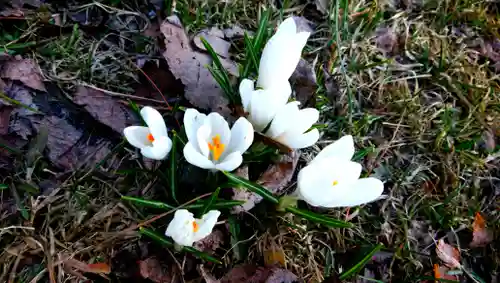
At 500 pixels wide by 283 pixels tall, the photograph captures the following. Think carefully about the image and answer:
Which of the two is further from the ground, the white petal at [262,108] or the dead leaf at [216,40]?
the white petal at [262,108]

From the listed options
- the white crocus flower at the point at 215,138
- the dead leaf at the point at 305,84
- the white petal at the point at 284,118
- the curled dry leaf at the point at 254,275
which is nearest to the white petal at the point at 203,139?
the white crocus flower at the point at 215,138

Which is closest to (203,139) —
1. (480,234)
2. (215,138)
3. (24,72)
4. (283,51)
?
(215,138)

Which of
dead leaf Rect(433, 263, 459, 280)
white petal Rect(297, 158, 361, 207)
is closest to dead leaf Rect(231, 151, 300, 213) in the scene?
white petal Rect(297, 158, 361, 207)

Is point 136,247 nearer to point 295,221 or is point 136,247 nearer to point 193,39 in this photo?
point 295,221

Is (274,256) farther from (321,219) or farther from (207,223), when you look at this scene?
(207,223)

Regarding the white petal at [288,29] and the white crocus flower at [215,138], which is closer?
the white crocus flower at [215,138]

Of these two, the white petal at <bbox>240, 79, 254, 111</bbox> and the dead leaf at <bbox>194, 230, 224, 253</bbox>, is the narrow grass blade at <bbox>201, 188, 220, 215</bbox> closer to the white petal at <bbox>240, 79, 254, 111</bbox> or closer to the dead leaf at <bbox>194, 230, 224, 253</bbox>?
the dead leaf at <bbox>194, 230, 224, 253</bbox>

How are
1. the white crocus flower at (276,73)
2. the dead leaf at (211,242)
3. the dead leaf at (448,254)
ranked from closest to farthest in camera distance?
the white crocus flower at (276,73) → the dead leaf at (211,242) → the dead leaf at (448,254)

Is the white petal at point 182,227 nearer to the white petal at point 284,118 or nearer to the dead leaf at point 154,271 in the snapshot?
the dead leaf at point 154,271
